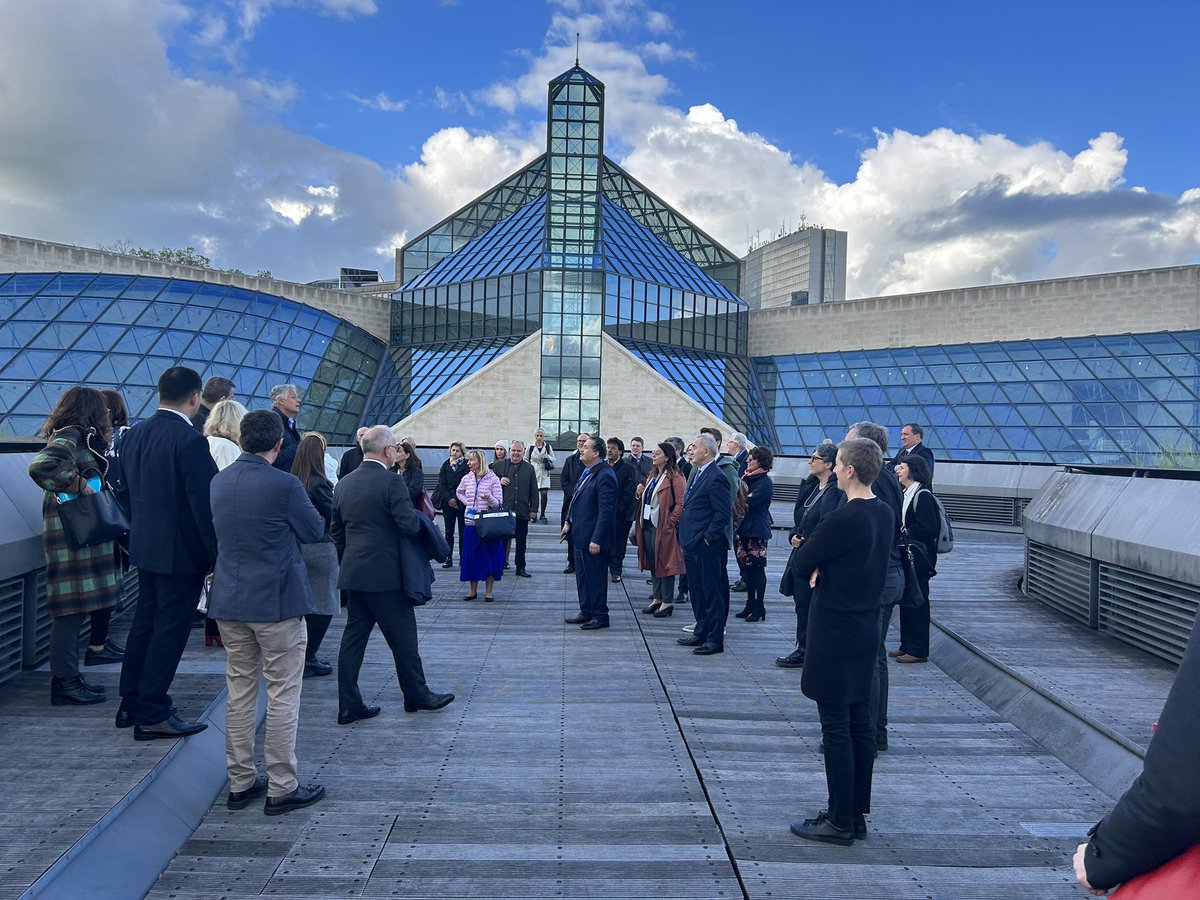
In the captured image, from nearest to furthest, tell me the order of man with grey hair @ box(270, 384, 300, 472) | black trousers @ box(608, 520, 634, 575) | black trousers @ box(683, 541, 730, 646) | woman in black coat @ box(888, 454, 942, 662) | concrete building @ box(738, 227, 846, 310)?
man with grey hair @ box(270, 384, 300, 472) → woman in black coat @ box(888, 454, 942, 662) → black trousers @ box(683, 541, 730, 646) → black trousers @ box(608, 520, 634, 575) → concrete building @ box(738, 227, 846, 310)

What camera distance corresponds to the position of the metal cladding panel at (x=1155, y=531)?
6.99 m

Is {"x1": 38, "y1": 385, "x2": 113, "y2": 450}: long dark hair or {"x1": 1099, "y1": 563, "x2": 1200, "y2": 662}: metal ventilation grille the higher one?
{"x1": 38, "y1": 385, "x2": 113, "y2": 450}: long dark hair

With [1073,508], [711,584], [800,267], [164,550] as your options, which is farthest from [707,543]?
[800,267]

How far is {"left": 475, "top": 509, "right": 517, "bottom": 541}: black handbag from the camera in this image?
33.2 ft

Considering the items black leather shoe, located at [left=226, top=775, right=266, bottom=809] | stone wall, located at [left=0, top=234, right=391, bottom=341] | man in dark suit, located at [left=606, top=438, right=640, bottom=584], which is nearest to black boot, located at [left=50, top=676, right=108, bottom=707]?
black leather shoe, located at [left=226, top=775, right=266, bottom=809]

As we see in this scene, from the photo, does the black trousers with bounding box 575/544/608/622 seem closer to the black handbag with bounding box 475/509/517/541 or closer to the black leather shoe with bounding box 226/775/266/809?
the black handbag with bounding box 475/509/517/541

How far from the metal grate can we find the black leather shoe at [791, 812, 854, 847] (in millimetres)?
5831

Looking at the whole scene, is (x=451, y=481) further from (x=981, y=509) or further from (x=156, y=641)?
(x=981, y=509)

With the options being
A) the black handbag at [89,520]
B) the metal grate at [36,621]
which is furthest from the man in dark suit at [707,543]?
the metal grate at [36,621]

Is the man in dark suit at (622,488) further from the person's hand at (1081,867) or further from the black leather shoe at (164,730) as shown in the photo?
the person's hand at (1081,867)

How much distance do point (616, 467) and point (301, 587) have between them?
6777mm

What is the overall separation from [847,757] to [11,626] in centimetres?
598

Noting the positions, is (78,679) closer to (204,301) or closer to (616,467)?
(616,467)

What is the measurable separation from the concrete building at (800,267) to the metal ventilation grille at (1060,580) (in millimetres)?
112054
